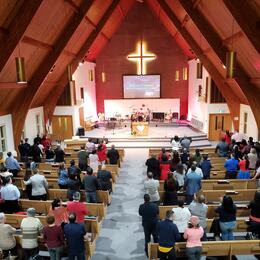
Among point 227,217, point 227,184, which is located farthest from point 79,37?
point 227,217

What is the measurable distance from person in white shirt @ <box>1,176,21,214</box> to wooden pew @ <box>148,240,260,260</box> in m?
3.71

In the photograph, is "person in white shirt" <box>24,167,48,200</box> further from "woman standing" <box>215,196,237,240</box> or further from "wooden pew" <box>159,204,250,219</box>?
"woman standing" <box>215,196,237,240</box>

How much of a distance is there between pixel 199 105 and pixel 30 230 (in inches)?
691

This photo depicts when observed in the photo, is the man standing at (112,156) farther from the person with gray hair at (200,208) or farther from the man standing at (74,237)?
the man standing at (74,237)

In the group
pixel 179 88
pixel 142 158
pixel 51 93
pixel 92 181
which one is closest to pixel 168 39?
pixel 179 88

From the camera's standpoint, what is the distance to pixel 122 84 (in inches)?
981

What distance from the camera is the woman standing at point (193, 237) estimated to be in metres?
5.36

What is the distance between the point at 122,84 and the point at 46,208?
18115 millimetres

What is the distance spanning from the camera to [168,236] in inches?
209

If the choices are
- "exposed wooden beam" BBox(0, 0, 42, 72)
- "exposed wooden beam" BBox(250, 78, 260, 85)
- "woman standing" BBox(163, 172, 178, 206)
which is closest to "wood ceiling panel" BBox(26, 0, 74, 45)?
"exposed wooden beam" BBox(0, 0, 42, 72)

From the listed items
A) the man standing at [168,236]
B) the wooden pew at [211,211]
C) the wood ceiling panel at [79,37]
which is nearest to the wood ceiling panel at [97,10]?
the wood ceiling panel at [79,37]

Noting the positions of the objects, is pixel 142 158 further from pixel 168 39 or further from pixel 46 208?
pixel 168 39

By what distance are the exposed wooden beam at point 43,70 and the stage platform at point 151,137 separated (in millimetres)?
5844

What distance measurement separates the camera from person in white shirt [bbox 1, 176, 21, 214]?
7.46 metres
